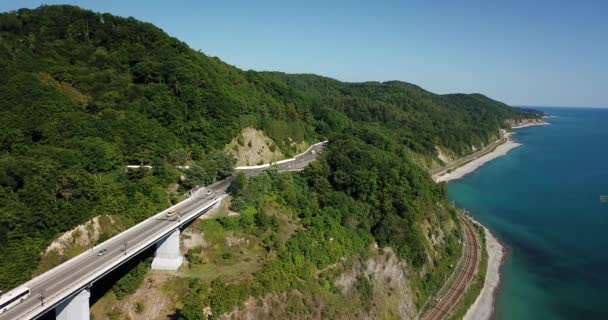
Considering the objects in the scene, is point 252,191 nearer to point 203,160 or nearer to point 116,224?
point 203,160

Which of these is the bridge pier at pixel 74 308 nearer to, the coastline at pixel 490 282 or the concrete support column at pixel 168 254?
the concrete support column at pixel 168 254

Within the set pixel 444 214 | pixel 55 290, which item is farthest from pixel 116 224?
pixel 444 214

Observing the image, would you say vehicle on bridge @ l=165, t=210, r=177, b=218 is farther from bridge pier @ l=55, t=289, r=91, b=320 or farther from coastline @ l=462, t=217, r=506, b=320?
coastline @ l=462, t=217, r=506, b=320

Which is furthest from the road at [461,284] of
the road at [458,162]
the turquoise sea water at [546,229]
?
the road at [458,162]

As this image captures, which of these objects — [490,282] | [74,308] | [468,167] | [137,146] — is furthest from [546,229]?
[74,308]

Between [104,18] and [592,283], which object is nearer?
[592,283]

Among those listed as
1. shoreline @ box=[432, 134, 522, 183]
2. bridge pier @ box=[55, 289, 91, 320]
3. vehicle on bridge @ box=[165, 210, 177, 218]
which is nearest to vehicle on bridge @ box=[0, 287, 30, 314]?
bridge pier @ box=[55, 289, 91, 320]
